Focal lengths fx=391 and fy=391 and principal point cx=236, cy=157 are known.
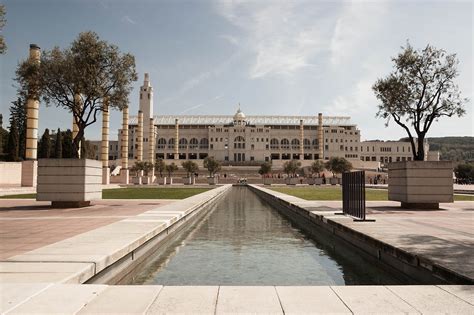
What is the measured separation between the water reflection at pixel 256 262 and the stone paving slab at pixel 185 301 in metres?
1.73

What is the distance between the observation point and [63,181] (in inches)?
716

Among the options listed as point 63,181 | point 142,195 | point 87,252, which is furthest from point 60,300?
point 142,195

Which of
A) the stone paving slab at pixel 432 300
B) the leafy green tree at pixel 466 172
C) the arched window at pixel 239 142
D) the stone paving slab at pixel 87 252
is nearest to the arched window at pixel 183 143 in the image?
the arched window at pixel 239 142

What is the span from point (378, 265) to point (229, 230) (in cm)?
617

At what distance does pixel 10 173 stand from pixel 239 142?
3783 inches

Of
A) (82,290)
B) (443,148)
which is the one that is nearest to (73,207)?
(82,290)

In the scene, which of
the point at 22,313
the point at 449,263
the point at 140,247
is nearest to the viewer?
the point at 22,313

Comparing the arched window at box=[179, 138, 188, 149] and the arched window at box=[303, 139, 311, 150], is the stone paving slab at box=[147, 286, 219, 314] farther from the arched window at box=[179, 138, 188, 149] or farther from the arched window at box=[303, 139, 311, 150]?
the arched window at box=[303, 139, 311, 150]

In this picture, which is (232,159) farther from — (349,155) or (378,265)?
(378,265)

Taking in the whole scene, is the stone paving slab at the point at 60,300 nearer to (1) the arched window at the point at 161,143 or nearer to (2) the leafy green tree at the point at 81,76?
(2) the leafy green tree at the point at 81,76

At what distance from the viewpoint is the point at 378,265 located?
809 centimetres

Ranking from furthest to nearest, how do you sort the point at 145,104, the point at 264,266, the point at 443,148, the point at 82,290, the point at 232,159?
the point at 443,148
the point at 232,159
the point at 145,104
the point at 264,266
the point at 82,290

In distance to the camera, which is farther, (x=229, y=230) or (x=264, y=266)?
(x=229, y=230)

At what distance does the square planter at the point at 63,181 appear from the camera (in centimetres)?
1816
